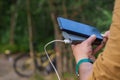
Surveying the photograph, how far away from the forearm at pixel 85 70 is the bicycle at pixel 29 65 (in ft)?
22.9

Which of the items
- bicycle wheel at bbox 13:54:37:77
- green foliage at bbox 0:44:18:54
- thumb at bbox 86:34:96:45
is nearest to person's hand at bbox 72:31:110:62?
thumb at bbox 86:34:96:45

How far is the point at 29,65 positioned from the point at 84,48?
8.67 metres

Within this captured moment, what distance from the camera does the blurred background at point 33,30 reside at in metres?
6.03

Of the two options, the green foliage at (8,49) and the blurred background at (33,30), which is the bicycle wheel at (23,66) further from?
the green foliage at (8,49)

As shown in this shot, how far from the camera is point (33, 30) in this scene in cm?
884

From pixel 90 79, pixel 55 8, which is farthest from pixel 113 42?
pixel 55 8

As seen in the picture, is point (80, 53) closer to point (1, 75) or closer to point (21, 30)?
point (1, 75)

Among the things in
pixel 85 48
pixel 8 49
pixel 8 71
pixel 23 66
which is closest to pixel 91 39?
pixel 85 48

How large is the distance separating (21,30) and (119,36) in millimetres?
10937

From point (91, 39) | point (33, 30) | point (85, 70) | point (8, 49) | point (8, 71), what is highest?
point (33, 30)

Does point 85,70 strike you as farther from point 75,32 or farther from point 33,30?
point 33,30

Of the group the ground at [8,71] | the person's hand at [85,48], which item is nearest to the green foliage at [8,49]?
the ground at [8,71]

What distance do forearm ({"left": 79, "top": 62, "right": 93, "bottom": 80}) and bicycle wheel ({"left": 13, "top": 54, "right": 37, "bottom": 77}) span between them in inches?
312

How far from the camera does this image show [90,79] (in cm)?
156
